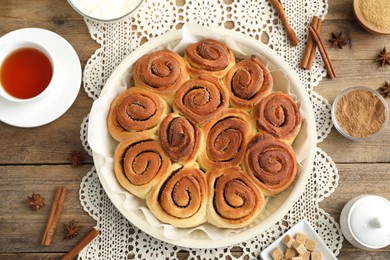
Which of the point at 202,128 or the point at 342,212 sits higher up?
the point at 202,128

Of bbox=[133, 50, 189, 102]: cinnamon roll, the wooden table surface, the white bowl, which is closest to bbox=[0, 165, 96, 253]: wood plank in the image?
the wooden table surface

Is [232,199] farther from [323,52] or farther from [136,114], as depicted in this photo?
[323,52]

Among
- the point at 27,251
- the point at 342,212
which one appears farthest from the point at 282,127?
the point at 27,251

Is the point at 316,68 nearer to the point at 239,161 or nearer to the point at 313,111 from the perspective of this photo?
the point at 313,111

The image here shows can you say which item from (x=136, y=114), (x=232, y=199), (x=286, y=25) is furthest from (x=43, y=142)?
(x=286, y=25)

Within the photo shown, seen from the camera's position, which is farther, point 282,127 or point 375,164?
point 375,164

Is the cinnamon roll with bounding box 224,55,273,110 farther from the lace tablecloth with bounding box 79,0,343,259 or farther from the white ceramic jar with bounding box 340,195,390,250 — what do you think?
the white ceramic jar with bounding box 340,195,390,250
